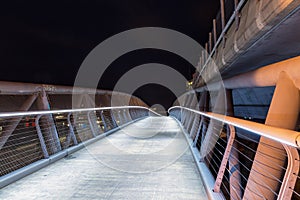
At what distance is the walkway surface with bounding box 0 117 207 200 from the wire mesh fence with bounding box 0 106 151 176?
0.36m

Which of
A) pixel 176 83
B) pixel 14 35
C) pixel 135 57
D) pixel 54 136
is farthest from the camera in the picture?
pixel 14 35

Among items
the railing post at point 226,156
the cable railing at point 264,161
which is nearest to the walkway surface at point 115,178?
the railing post at point 226,156

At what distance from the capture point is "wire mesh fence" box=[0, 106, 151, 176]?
351cm

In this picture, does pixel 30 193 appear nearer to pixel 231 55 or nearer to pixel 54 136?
pixel 54 136

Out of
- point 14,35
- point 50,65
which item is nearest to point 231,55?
point 14,35

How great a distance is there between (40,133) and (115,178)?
154 centimetres

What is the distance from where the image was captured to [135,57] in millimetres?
52031

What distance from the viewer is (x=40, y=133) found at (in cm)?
395

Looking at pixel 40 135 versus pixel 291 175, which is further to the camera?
pixel 40 135

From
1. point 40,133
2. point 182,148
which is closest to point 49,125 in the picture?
point 40,133

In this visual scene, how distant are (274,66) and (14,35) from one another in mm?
67491

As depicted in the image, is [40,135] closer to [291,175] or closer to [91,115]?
[91,115]

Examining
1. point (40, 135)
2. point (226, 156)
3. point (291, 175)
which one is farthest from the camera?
point (40, 135)

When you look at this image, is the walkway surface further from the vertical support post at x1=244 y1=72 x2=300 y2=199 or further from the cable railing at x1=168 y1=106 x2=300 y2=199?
the vertical support post at x1=244 y1=72 x2=300 y2=199
